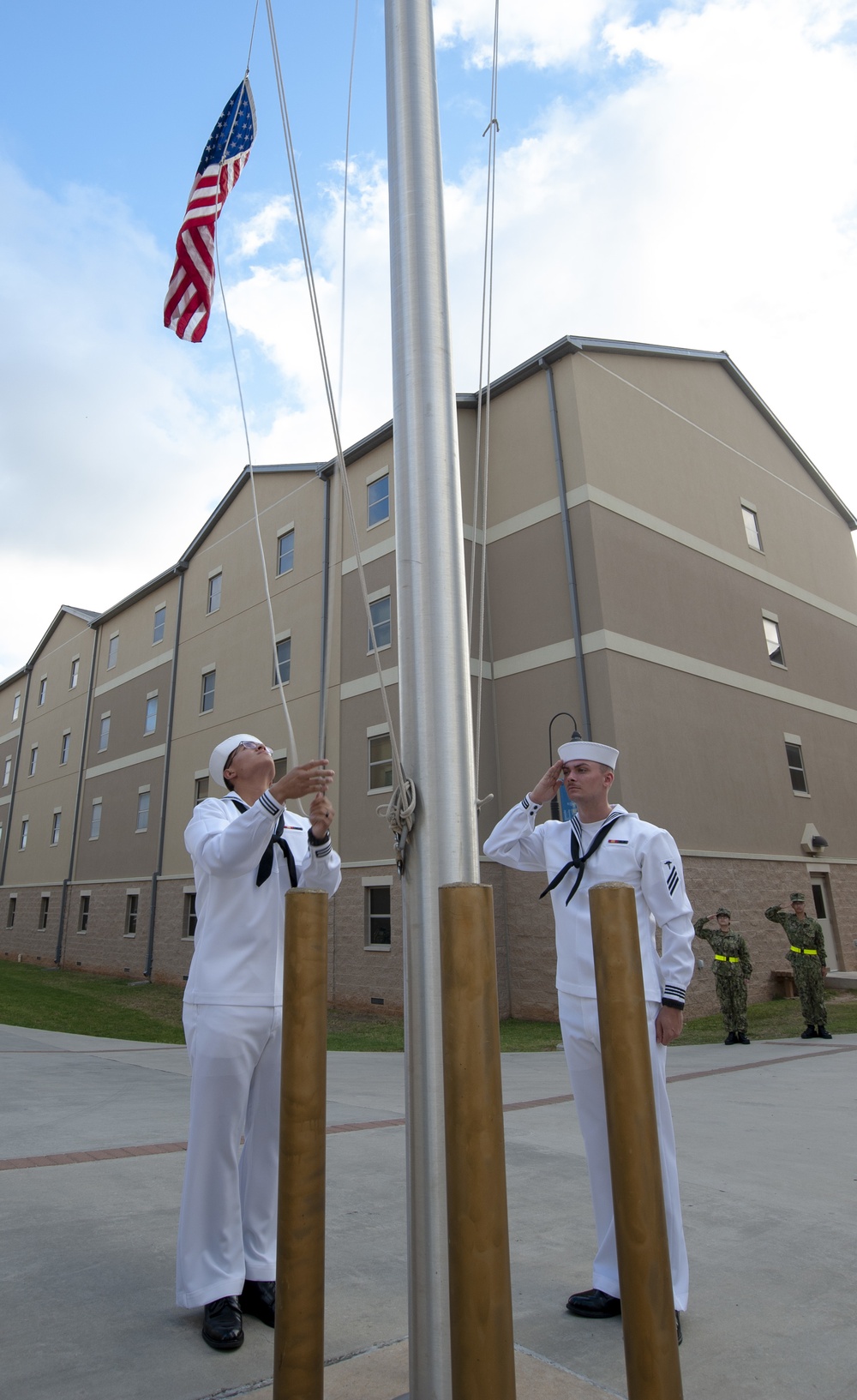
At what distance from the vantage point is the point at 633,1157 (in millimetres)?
1809

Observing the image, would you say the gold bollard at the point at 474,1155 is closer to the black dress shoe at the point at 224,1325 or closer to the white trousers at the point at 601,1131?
the white trousers at the point at 601,1131

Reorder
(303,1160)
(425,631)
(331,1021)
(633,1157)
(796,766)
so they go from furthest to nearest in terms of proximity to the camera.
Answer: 1. (796,766)
2. (331,1021)
3. (425,631)
4. (303,1160)
5. (633,1157)

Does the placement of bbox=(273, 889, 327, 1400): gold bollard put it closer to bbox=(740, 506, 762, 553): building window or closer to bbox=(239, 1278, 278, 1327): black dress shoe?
bbox=(239, 1278, 278, 1327): black dress shoe

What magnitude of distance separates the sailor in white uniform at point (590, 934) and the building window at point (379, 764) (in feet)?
54.9

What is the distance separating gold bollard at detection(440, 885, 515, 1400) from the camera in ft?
5.80

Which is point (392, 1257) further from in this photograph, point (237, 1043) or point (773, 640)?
point (773, 640)

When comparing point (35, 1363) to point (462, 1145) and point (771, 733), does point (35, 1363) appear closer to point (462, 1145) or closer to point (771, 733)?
point (462, 1145)

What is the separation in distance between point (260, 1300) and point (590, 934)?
1.73 meters

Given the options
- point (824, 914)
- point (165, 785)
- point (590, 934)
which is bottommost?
point (590, 934)

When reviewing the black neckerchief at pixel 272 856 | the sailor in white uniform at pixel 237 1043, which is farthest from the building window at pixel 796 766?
the sailor in white uniform at pixel 237 1043

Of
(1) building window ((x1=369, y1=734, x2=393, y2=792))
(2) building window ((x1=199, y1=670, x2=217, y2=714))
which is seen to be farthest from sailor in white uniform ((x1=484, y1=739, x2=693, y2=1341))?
(2) building window ((x1=199, y1=670, x2=217, y2=714))

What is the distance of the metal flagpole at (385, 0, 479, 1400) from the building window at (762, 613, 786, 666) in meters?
21.1

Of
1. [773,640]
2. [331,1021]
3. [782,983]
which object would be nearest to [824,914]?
[782,983]

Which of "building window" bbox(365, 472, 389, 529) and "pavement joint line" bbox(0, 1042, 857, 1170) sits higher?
"building window" bbox(365, 472, 389, 529)
